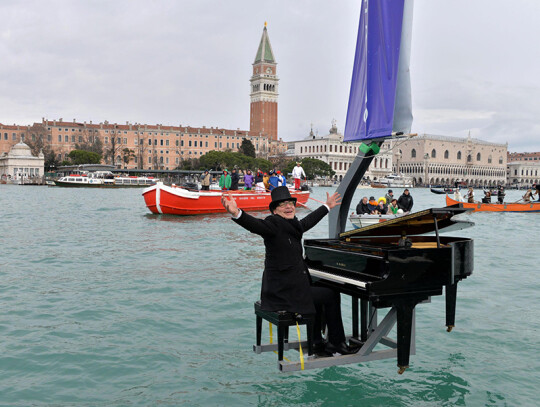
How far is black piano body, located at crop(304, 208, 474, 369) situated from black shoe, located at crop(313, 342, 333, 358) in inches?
22.0

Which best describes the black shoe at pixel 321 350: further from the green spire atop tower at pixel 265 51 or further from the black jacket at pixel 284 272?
the green spire atop tower at pixel 265 51

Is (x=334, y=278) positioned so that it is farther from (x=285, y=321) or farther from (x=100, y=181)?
(x=100, y=181)

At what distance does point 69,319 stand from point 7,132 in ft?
397

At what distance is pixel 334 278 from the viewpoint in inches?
178

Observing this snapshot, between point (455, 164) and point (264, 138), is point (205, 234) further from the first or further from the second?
point (455, 164)

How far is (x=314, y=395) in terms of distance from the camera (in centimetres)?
466

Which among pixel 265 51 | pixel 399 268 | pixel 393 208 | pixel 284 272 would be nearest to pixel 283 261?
pixel 284 272

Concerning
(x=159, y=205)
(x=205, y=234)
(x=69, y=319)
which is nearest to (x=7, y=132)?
(x=159, y=205)

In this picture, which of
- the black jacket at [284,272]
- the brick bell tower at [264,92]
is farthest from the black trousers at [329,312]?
the brick bell tower at [264,92]

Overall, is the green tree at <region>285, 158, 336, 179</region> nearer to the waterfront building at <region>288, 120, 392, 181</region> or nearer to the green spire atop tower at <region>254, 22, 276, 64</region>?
the waterfront building at <region>288, 120, 392, 181</region>

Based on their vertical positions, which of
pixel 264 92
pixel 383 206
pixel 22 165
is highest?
pixel 264 92

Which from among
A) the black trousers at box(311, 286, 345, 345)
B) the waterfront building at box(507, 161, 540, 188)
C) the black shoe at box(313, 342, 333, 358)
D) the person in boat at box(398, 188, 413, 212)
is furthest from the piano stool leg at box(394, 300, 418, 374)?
the waterfront building at box(507, 161, 540, 188)

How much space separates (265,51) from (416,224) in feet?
472

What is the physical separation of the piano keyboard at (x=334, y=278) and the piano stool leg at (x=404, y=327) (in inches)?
15.4
